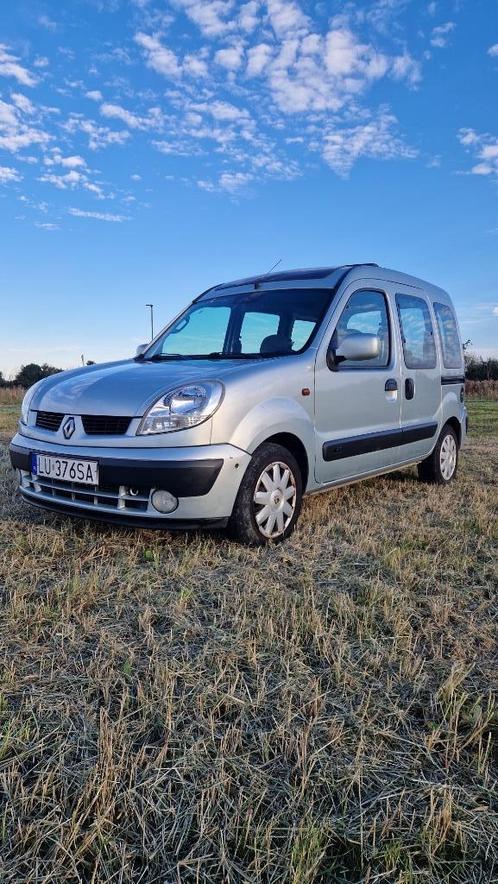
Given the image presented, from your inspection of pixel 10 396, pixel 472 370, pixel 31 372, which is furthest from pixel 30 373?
pixel 472 370

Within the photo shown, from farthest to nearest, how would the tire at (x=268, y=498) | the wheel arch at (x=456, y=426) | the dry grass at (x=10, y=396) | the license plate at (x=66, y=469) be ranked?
the dry grass at (x=10, y=396) < the wheel arch at (x=456, y=426) < the tire at (x=268, y=498) < the license plate at (x=66, y=469)

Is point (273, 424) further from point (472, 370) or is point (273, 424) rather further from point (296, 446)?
point (472, 370)

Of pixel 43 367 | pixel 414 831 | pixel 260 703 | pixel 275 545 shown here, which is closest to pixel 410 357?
pixel 275 545

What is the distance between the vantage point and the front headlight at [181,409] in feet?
10.3

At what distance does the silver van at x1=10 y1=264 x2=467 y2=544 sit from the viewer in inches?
124

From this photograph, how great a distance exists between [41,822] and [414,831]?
0.88 metres

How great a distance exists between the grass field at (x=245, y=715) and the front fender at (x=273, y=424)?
63 cm

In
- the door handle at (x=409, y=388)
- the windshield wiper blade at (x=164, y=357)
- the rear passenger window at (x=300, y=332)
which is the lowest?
the door handle at (x=409, y=388)

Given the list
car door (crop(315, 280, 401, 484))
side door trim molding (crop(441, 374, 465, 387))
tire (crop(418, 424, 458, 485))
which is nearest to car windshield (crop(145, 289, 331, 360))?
car door (crop(315, 280, 401, 484))

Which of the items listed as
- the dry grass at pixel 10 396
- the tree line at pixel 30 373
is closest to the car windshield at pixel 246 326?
the dry grass at pixel 10 396

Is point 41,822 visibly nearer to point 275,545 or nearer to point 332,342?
point 275,545

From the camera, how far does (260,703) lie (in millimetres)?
1889

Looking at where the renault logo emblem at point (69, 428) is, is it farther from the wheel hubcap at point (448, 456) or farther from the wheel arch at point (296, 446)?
the wheel hubcap at point (448, 456)

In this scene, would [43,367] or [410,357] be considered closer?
[410,357]
